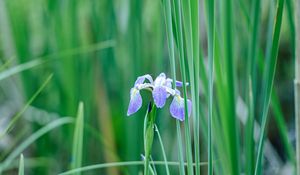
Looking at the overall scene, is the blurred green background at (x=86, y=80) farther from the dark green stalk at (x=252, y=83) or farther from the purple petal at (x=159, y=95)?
the purple petal at (x=159, y=95)

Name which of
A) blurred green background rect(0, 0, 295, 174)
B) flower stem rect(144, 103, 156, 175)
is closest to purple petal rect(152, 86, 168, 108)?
flower stem rect(144, 103, 156, 175)

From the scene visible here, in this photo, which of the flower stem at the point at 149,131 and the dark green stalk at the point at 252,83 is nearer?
the flower stem at the point at 149,131

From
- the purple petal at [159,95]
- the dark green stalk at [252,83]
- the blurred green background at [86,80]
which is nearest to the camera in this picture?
Answer: the purple petal at [159,95]

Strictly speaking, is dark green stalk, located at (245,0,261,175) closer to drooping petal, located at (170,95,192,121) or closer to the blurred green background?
drooping petal, located at (170,95,192,121)

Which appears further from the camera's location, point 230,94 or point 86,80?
point 86,80

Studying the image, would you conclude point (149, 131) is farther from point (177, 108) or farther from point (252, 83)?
point (252, 83)

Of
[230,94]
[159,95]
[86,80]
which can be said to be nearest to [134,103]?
[159,95]

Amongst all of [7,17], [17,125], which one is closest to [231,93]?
[7,17]

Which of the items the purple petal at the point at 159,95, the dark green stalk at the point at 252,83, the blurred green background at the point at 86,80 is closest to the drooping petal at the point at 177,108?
the purple petal at the point at 159,95
